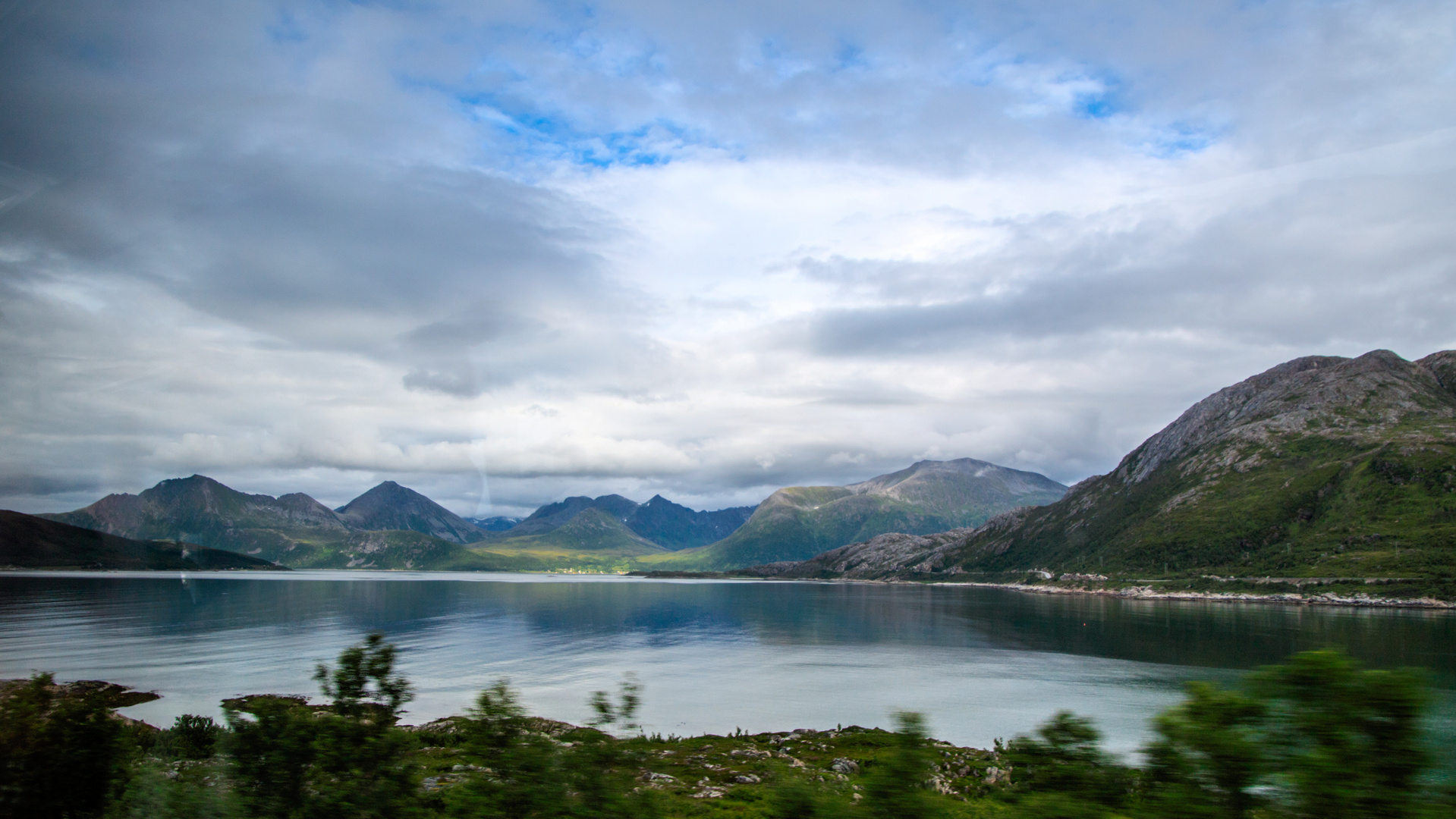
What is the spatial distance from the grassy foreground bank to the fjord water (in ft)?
166

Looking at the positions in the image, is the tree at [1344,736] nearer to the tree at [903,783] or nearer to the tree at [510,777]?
the tree at [903,783]

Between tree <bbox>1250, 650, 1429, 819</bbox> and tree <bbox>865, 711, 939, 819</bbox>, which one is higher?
tree <bbox>1250, 650, 1429, 819</bbox>

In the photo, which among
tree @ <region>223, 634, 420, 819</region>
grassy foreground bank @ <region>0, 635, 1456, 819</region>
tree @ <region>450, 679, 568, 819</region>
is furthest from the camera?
tree @ <region>223, 634, 420, 819</region>

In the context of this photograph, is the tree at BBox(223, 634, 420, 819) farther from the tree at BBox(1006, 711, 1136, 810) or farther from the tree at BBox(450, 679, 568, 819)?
the tree at BBox(1006, 711, 1136, 810)

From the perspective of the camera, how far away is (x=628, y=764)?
1229cm

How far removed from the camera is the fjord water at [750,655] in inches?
2908

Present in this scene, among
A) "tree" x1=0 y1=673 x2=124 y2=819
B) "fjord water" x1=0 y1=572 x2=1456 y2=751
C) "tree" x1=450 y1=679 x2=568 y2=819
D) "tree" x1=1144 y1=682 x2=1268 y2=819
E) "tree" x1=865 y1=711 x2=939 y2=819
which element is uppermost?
"tree" x1=1144 y1=682 x2=1268 y2=819

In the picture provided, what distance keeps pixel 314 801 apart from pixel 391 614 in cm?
18324

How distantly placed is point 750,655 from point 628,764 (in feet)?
367

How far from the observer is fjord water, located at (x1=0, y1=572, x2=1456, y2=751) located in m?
73.9

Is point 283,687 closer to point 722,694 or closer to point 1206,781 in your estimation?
point 722,694

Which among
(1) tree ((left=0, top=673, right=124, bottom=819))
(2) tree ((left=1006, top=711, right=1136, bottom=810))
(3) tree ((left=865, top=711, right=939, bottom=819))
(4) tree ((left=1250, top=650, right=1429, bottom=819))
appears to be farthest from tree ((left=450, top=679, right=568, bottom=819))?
(1) tree ((left=0, top=673, right=124, bottom=819))

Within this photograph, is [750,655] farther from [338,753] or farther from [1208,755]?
[1208,755]

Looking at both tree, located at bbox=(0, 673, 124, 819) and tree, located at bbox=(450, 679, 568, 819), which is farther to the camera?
tree, located at bbox=(0, 673, 124, 819)
